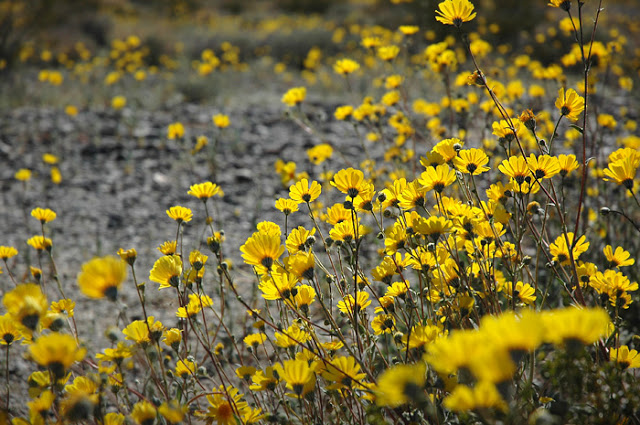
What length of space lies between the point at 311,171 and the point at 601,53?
270 cm

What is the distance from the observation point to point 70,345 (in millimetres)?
1122

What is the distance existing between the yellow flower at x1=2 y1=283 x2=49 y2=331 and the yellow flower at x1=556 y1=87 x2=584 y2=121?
1.75m

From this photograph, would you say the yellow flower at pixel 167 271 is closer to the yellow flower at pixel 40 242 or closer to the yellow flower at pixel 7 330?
the yellow flower at pixel 7 330

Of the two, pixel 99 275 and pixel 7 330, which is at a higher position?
pixel 99 275

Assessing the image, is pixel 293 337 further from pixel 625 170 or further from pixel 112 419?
pixel 625 170

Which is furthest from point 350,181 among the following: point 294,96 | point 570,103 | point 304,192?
point 294,96

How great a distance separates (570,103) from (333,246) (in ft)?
5.33

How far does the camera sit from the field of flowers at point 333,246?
1290 millimetres

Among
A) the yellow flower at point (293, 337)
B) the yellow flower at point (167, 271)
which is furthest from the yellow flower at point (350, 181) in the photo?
the yellow flower at point (167, 271)

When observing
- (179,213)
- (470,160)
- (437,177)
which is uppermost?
(470,160)

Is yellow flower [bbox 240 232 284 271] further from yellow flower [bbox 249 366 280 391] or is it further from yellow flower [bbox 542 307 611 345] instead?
yellow flower [bbox 542 307 611 345]

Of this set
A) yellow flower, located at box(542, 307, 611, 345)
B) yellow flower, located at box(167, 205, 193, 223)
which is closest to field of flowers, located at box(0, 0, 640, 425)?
yellow flower, located at box(542, 307, 611, 345)

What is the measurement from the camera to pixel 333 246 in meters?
3.00

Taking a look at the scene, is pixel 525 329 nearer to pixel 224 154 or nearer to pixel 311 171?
pixel 311 171
